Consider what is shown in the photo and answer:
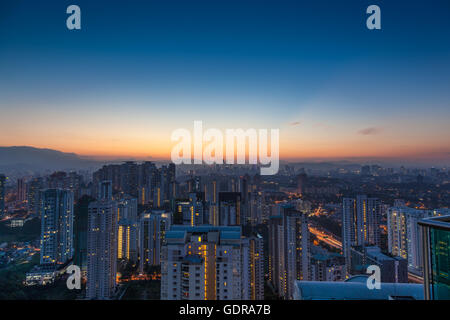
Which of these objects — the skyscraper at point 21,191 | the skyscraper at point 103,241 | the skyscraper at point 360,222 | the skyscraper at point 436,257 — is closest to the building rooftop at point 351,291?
the skyscraper at point 436,257

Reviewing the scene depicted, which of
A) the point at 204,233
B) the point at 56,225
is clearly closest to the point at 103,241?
the point at 56,225

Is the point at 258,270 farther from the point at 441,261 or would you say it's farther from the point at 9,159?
the point at 9,159

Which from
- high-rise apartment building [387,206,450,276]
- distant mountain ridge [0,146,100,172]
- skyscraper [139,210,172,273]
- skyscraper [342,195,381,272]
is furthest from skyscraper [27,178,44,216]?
high-rise apartment building [387,206,450,276]

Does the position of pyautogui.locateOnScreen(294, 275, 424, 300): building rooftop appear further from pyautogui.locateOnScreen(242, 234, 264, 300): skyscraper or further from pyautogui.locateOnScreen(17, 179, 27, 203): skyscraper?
pyautogui.locateOnScreen(17, 179, 27, 203): skyscraper

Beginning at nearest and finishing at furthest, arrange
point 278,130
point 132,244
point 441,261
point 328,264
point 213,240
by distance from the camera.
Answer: point 441,261 < point 278,130 < point 213,240 < point 328,264 < point 132,244

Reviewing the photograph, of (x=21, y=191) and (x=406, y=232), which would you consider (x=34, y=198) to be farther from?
(x=406, y=232)
